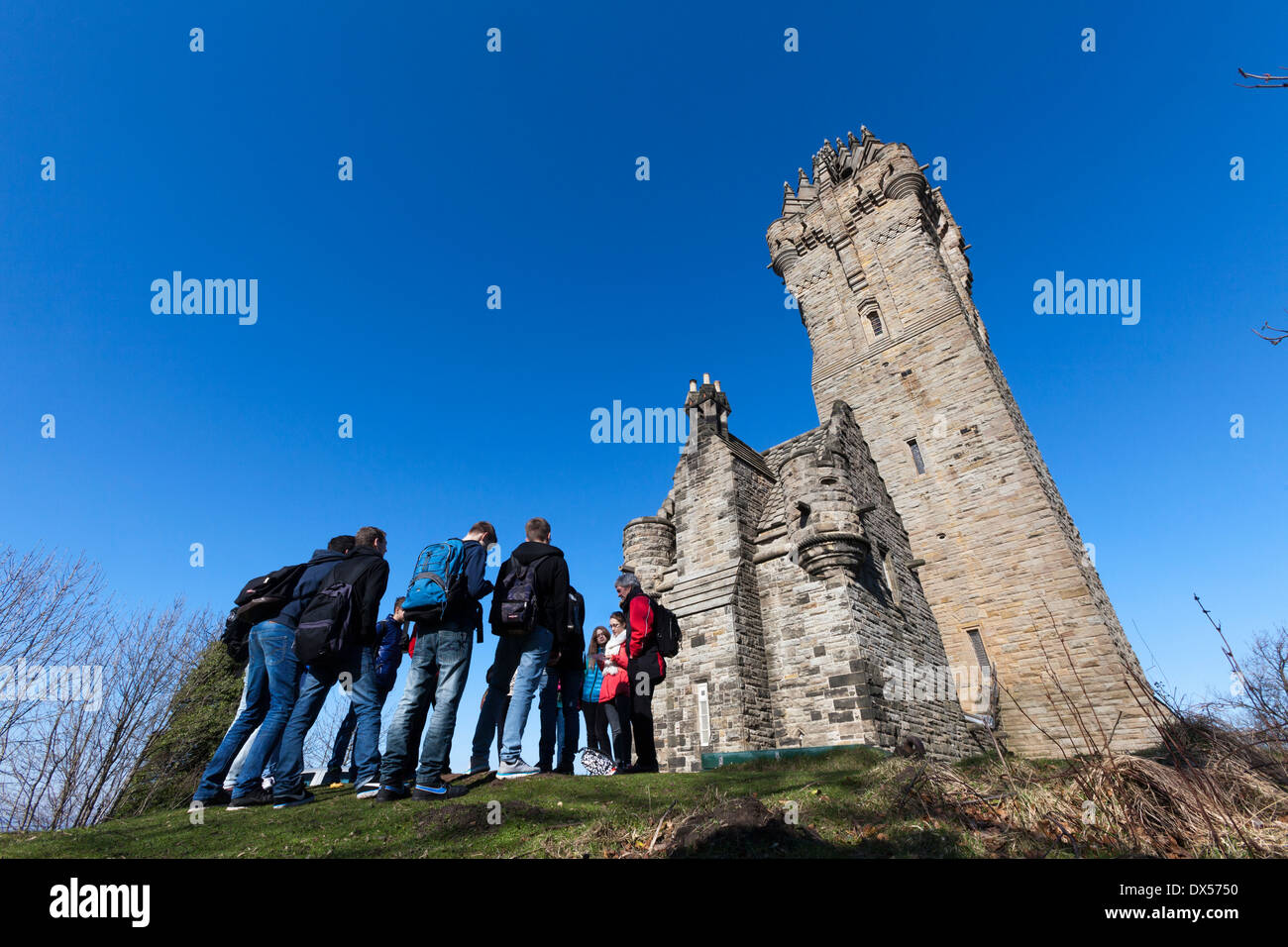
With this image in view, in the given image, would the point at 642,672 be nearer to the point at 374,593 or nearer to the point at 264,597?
the point at 374,593

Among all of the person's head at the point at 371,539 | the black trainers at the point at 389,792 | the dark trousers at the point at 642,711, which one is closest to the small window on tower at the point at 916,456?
the dark trousers at the point at 642,711

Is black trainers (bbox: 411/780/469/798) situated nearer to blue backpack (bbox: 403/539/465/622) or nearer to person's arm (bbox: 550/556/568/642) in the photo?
blue backpack (bbox: 403/539/465/622)

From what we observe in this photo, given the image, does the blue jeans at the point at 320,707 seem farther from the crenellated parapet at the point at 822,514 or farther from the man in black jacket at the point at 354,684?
the crenellated parapet at the point at 822,514

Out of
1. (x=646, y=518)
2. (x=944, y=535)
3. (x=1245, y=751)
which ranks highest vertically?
(x=646, y=518)

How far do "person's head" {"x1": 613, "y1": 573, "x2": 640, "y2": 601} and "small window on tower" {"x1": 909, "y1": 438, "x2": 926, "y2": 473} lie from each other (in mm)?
13562

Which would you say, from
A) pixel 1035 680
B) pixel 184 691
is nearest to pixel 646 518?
pixel 1035 680

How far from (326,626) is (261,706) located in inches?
54.0

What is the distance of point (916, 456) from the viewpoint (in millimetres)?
18891

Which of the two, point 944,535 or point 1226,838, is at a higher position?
point 944,535

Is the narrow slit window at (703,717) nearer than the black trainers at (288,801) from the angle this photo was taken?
No

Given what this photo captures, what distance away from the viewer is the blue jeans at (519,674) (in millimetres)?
5633
